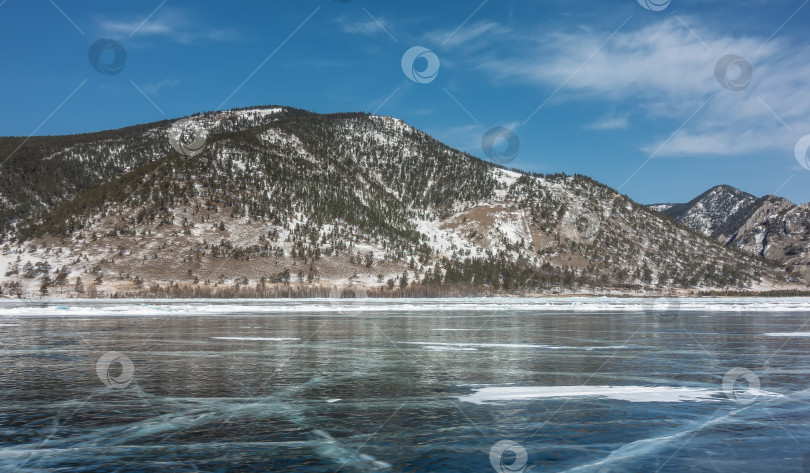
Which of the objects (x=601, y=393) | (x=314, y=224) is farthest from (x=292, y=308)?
(x=314, y=224)

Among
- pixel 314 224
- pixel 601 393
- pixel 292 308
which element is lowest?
pixel 601 393

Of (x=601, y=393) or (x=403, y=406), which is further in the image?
(x=601, y=393)

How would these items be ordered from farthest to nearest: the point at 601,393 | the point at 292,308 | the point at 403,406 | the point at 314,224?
the point at 314,224 → the point at 292,308 → the point at 601,393 → the point at 403,406

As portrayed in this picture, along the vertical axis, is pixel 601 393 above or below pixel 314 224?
below

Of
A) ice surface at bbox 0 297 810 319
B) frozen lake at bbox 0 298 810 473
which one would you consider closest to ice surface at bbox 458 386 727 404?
frozen lake at bbox 0 298 810 473

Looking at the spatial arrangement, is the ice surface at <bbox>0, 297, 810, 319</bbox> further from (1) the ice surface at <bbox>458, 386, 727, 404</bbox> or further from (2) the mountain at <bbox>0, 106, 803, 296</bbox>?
(1) the ice surface at <bbox>458, 386, 727, 404</bbox>

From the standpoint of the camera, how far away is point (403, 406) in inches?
481

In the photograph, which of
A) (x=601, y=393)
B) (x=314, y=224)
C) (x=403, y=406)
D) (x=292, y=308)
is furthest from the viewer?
(x=314, y=224)

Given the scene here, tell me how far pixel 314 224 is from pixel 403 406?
11678 centimetres

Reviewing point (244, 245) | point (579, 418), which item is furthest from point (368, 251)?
point (579, 418)

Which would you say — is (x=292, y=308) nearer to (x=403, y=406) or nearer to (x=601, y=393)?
(x=601, y=393)

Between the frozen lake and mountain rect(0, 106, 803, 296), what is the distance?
72.7 metres

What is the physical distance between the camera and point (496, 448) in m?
9.15

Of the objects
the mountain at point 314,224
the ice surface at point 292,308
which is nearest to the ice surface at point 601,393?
the ice surface at point 292,308
